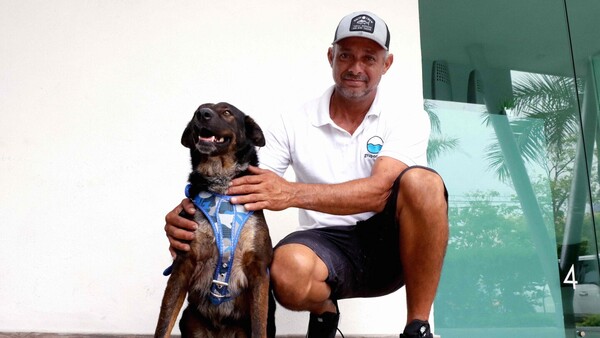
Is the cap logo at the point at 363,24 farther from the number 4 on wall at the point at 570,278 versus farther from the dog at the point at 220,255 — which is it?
the number 4 on wall at the point at 570,278

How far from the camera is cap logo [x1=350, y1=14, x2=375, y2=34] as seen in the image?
2.64m

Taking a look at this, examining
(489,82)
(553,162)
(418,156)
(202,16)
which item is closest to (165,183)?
(202,16)

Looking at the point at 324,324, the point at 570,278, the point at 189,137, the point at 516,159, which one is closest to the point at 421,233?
the point at 324,324

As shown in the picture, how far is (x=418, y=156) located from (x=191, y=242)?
1029 millimetres

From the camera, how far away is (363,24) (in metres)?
2.64

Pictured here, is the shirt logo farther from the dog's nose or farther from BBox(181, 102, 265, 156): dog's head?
the dog's nose

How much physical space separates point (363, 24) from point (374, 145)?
518mm

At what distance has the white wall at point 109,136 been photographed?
124 inches

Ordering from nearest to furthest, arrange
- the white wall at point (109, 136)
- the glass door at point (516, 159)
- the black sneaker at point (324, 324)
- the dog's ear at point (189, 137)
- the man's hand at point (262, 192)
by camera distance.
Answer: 1. the man's hand at point (262, 192)
2. the dog's ear at point (189, 137)
3. the black sneaker at point (324, 324)
4. the white wall at point (109, 136)
5. the glass door at point (516, 159)

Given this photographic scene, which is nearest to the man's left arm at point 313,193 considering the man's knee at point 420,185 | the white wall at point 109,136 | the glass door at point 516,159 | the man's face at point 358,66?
the man's knee at point 420,185

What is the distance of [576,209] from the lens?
4.04 meters

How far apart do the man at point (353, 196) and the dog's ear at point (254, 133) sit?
11 centimetres

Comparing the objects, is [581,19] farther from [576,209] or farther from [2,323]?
[2,323]

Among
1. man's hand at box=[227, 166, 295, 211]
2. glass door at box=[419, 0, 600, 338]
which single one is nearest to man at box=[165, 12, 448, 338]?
man's hand at box=[227, 166, 295, 211]
